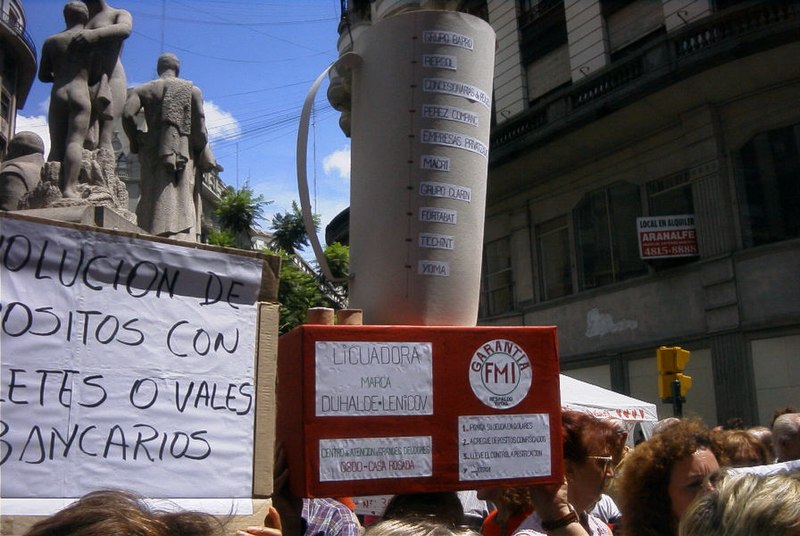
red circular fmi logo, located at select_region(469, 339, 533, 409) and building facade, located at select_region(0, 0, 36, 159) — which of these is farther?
building facade, located at select_region(0, 0, 36, 159)

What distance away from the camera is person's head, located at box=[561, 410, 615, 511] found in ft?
9.34

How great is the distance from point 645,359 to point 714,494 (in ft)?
49.6

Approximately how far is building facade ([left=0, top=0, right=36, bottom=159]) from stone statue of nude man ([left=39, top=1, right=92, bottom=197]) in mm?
29057

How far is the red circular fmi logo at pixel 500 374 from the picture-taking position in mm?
2637

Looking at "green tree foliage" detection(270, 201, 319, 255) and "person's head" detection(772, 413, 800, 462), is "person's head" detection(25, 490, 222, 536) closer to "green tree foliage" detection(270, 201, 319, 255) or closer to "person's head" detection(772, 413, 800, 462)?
"person's head" detection(772, 413, 800, 462)

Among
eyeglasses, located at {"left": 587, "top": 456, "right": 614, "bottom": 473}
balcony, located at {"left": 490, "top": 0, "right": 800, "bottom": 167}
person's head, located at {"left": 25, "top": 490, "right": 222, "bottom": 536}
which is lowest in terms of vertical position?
person's head, located at {"left": 25, "top": 490, "right": 222, "bottom": 536}

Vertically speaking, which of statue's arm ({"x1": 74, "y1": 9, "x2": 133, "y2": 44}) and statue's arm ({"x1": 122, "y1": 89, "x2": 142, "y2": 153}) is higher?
statue's arm ({"x1": 74, "y1": 9, "x2": 133, "y2": 44})

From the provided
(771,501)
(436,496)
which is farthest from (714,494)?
(436,496)

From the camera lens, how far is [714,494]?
5.96 ft

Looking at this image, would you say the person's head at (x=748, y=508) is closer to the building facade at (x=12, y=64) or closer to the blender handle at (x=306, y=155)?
the blender handle at (x=306, y=155)

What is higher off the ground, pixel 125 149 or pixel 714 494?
pixel 125 149

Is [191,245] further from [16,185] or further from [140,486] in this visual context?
[16,185]

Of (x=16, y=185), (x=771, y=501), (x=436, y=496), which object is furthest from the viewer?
(x=16, y=185)

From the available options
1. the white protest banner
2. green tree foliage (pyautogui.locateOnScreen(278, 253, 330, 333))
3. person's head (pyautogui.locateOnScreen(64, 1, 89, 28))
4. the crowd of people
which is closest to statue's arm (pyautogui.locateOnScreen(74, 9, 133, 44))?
person's head (pyautogui.locateOnScreen(64, 1, 89, 28))
